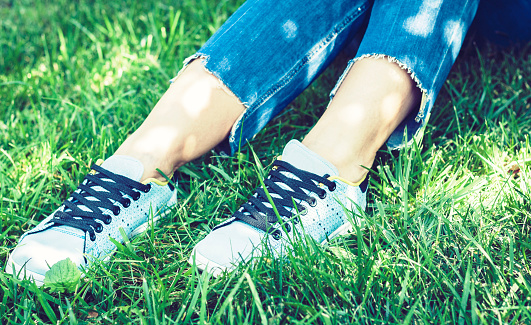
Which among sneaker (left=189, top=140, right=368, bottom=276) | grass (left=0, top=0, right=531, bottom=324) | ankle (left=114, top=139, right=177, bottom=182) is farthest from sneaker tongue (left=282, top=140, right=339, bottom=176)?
ankle (left=114, top=139, right=177, bottom=182)

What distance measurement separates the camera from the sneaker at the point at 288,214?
1.22 m

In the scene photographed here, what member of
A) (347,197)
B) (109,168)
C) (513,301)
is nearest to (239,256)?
(347,197)

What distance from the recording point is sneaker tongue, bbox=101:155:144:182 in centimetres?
139

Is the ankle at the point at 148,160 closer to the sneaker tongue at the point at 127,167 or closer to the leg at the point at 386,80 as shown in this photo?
the sneaker tongue at the point at 127,167

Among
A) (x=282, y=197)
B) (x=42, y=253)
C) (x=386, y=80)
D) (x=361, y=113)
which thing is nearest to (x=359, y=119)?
(x=361, y=113)

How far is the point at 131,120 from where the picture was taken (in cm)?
189

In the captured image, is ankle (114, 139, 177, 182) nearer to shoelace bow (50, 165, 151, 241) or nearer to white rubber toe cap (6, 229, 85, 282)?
shoelace bow (50, 165, 151, 241)

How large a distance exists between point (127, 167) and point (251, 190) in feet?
1.35

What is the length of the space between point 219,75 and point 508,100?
112 centimetres

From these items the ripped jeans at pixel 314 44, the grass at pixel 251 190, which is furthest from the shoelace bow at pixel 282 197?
the ripped jeans at pixel 314 44

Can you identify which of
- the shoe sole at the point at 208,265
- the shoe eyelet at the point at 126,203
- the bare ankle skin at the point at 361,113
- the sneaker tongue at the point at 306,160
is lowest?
the shoe sole at the point at 208,265

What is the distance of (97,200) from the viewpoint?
4.49 feet

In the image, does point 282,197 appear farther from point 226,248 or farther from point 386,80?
point 386,80

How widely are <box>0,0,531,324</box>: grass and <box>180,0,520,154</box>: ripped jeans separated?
0.64ft
